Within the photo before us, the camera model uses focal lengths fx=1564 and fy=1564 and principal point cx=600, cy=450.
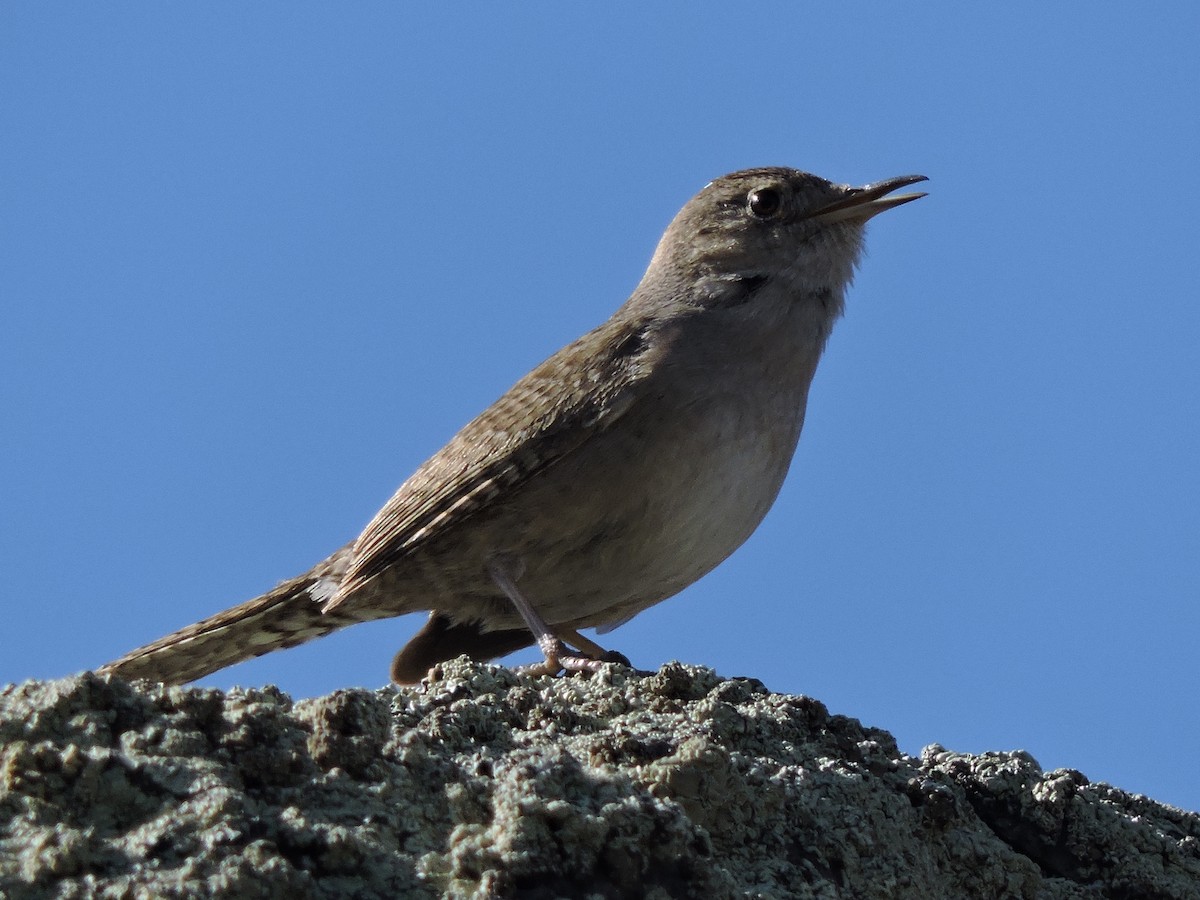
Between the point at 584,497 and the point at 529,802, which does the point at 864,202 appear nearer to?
the point at 584,497

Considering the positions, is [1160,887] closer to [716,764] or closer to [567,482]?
[716,764]

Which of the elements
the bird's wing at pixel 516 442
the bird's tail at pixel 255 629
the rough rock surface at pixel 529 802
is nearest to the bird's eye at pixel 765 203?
the bird's wing at pixel 516 442

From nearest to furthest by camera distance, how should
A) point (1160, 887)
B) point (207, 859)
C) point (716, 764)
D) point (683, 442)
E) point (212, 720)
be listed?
point (207, 859) < point (212, 720) < point (716, 764) < point (1160, 887) < point (683, 442)

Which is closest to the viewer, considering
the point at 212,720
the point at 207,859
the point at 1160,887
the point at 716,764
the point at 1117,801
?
the point at 207,859

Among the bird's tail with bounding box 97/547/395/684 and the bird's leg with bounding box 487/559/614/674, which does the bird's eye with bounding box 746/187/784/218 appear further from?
the bird's tail with bounding box 97/547/395/684

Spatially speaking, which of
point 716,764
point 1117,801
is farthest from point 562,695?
point 1117,801

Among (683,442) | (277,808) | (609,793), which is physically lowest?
(609,793)

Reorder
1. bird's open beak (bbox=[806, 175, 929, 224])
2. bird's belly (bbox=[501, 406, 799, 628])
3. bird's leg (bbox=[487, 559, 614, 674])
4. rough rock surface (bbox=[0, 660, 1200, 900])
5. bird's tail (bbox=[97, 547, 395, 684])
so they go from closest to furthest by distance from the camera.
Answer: rough rock surface (bbox=[0, 660, 1200, 900]) < bird's leg (bbox=[487, 559, 614, 674]) < bird's belly (bbox=[501, 406, 799, 628]) < bird's tail (bbox=[97, 547, 395, 684]) < bird's open beak (bbox=[806, 175, 929, 224])

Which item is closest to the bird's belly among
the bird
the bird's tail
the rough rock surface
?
the bird
